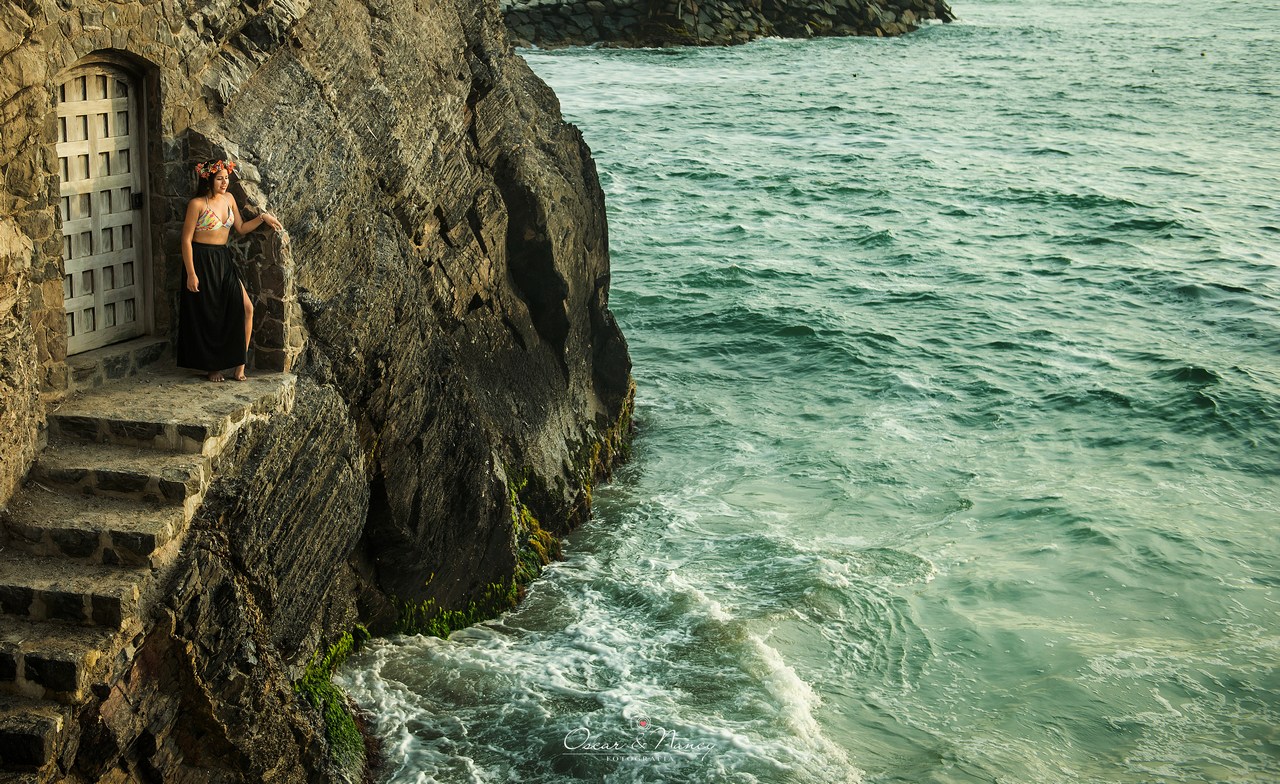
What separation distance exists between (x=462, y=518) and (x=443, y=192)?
3.80 m

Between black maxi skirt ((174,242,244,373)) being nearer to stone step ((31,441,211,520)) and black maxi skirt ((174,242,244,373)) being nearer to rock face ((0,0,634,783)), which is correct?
rock face ((0,0,634,783))

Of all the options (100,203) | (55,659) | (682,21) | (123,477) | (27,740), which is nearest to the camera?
(27,740)

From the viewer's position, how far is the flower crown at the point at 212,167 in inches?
399

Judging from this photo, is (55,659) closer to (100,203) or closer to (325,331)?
(100,203)

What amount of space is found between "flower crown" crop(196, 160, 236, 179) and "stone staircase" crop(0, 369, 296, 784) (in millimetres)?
1745

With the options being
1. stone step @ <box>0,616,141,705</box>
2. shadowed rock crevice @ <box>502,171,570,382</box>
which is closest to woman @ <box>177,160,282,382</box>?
stone step @ <box>0,616,141,705</box>

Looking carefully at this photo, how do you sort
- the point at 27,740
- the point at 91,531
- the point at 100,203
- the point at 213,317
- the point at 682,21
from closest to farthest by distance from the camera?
the point at 27,740
the point at 91,531
the point at 100,203
the point at 213,317
the point at 682,21

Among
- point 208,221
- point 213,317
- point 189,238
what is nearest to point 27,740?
point 213,317

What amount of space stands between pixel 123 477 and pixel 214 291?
205 cm

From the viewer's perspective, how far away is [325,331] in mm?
11266

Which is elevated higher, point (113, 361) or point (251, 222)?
point (251, 222)

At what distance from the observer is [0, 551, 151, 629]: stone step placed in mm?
8062

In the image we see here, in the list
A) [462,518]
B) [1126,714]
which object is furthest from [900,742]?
[462,518]

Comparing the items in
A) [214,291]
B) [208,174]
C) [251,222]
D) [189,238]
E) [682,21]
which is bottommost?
[214,291]
